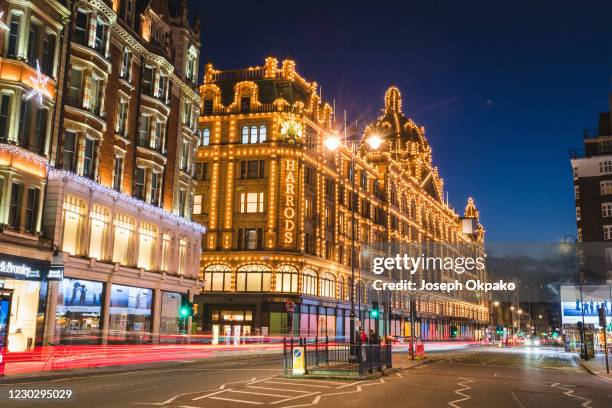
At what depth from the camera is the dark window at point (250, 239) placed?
65312 mm

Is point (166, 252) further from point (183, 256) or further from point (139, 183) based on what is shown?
point (139, 183)

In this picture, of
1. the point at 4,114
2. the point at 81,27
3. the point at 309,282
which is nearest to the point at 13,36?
the point at 4,114

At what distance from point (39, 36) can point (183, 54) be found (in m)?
18.0

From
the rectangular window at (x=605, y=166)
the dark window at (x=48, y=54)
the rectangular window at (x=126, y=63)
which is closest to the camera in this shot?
the dark window at (x=48, y=54)

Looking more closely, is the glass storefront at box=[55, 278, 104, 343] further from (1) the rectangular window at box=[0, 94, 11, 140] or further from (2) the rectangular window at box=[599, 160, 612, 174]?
(2) the rectangular window at box=[599, 160, 612, 174]

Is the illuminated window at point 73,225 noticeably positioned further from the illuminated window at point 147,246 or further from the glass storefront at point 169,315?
the glass storefront at point 169,315

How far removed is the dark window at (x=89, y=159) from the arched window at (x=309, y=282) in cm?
3157

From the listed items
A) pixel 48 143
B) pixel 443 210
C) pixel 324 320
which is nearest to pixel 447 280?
pixel 443 210

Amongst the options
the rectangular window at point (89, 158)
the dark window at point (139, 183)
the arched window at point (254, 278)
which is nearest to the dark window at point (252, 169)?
the arched window at point (254, 278)

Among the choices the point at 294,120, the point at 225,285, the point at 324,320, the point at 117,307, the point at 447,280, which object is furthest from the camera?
the point at 447,280

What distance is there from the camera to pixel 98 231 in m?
38.3

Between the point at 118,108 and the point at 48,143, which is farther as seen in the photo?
the point at 118,108

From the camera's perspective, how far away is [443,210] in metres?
134

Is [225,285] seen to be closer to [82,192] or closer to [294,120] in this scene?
[82,192]
